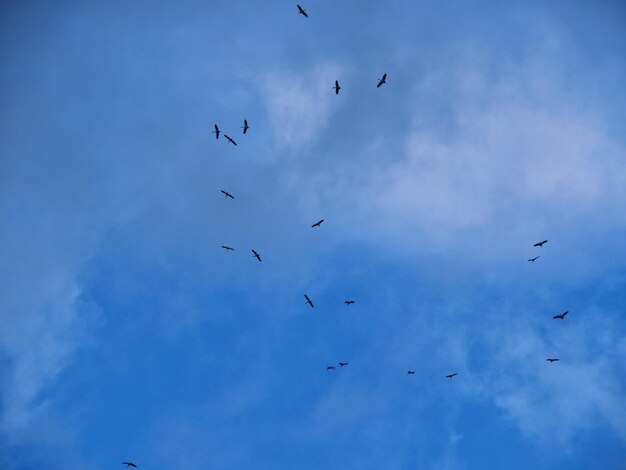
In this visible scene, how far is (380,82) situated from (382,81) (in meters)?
0.33

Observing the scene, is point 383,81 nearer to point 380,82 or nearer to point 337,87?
point 380,82

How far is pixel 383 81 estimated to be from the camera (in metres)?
60.9

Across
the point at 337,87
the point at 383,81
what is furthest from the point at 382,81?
the point at 337,87

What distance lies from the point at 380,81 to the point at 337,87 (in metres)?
5.77

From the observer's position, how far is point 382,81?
60688 millimetres

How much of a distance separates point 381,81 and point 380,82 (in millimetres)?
599

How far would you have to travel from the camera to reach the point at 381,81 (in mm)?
60312

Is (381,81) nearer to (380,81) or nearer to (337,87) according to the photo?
(380,81)

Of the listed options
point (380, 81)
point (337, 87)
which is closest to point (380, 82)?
point (380, 81)

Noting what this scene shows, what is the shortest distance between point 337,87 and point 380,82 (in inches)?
227

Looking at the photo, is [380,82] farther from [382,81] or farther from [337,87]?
[337,87]

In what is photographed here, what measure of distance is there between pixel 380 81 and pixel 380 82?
0.42 feet

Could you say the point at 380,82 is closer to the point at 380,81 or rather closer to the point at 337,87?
the point at 380,81

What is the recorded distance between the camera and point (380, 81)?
6084 centimetres
